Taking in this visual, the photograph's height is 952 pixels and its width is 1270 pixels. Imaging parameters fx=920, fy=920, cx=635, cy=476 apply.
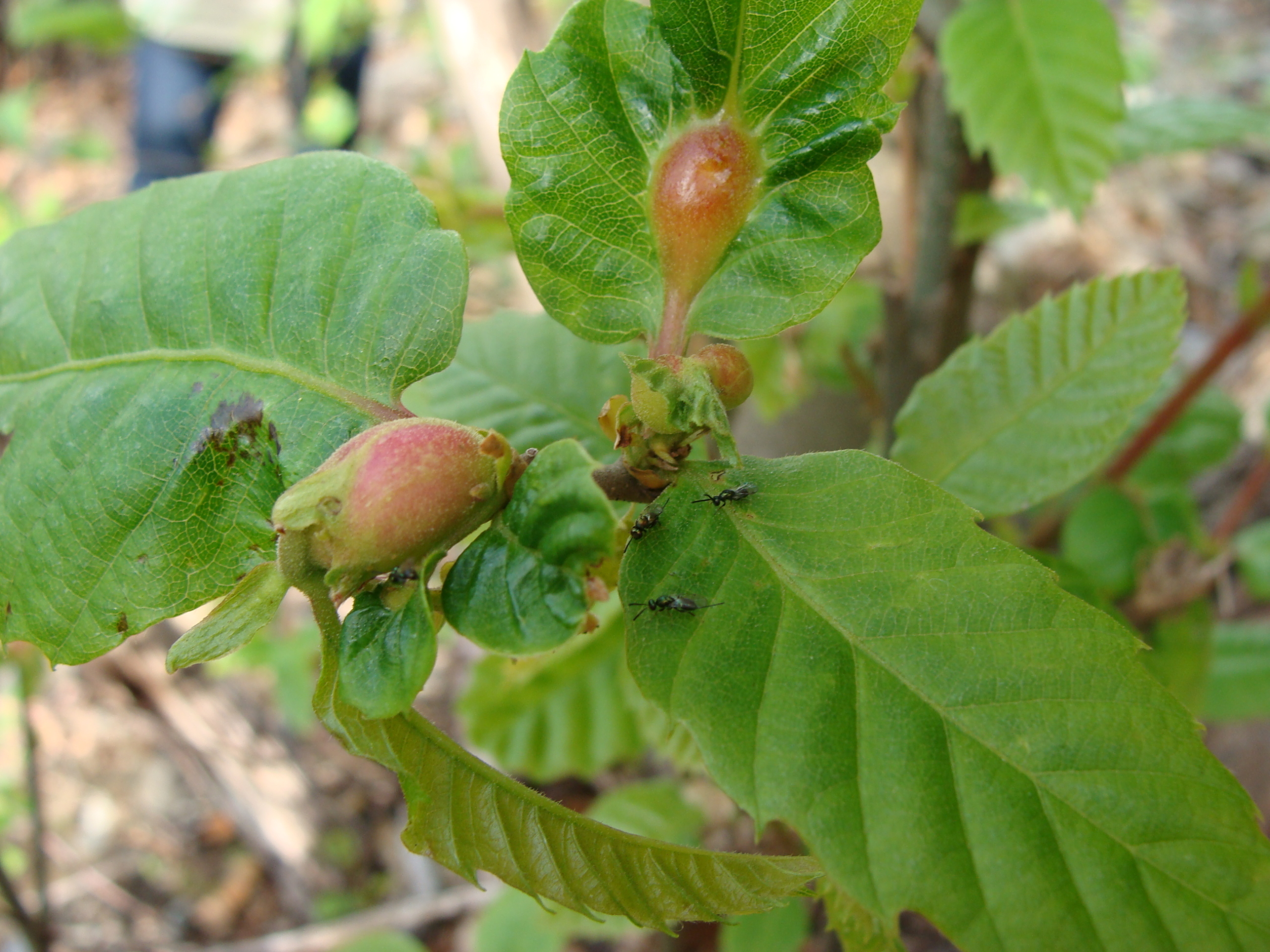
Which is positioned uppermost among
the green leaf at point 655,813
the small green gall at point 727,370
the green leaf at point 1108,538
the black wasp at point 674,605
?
the small green gall at point 727,370

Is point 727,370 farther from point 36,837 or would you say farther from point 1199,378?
point 36,837

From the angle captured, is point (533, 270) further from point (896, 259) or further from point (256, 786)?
point (256, 786)

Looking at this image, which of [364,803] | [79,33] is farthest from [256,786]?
[79,33]

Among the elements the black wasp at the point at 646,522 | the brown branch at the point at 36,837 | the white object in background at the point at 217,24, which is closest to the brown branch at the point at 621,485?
the black wasp at the point at 646,522

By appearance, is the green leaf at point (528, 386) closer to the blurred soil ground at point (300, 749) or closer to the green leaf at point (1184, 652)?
the blurred soil ground at point (300, 749)

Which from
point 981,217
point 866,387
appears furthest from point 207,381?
point 981,217

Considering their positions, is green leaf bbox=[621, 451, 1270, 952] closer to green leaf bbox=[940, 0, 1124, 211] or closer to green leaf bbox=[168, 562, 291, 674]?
green leaf bbox=[168, 562, 291, 674]

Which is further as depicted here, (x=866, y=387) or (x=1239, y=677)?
(x=1239, y=677)
